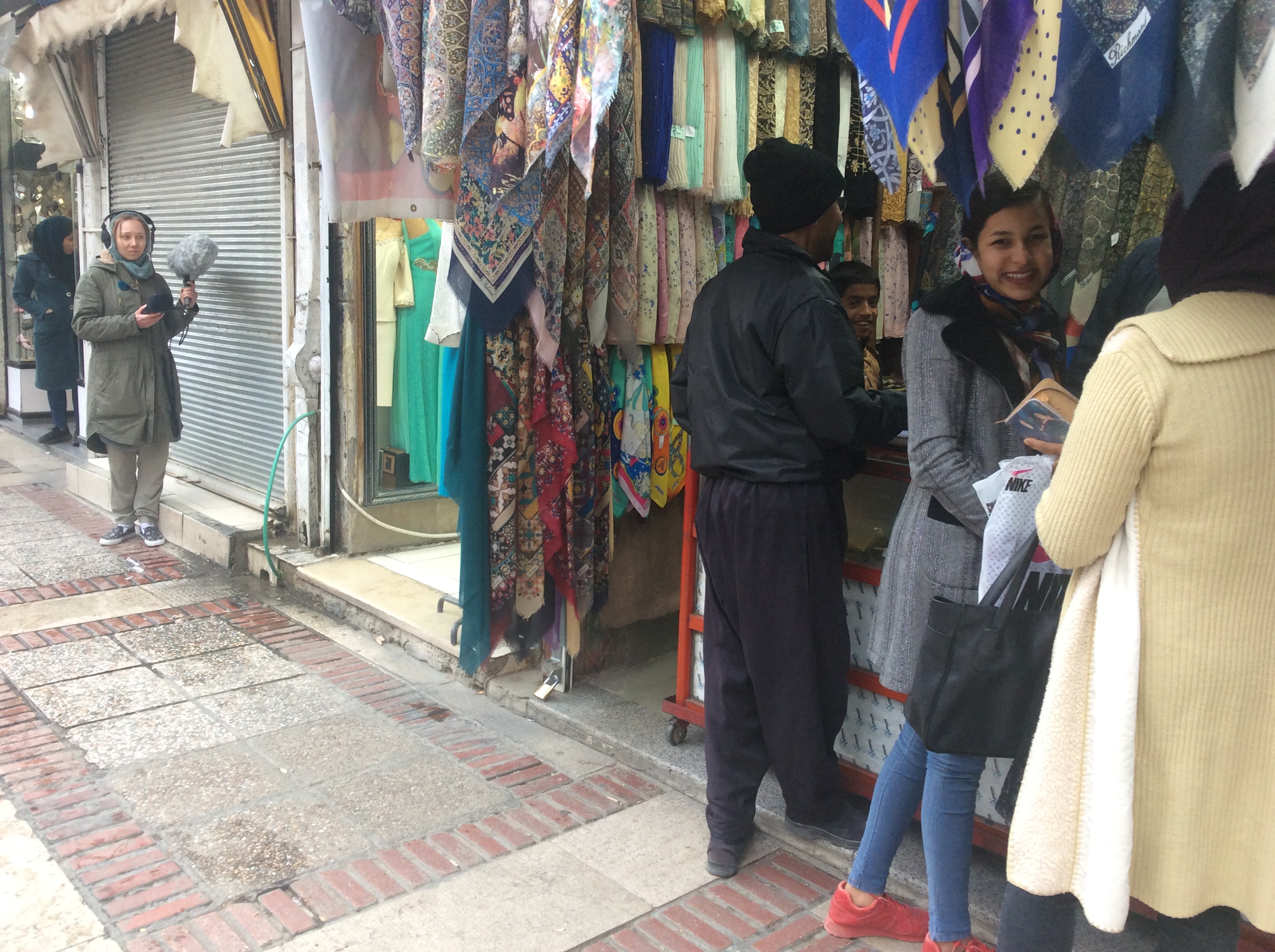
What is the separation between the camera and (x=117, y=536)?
641 centimetres

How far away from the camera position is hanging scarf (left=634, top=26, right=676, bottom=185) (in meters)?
3.62

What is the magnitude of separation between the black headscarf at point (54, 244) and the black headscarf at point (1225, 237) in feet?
30.8

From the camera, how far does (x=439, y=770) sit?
360 centimetres

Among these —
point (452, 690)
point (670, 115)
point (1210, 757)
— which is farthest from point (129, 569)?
point (1210, 757)

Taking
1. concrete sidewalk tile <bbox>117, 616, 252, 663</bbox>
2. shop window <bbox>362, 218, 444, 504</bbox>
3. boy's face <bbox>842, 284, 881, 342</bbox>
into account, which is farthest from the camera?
shop window <bbox>362, 218, 444, 504</bbox>

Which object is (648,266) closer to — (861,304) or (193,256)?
(861,304)

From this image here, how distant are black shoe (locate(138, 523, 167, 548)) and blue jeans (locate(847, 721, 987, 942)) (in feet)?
17.2

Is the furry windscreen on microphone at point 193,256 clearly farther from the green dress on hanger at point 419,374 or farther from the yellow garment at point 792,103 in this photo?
the yellow garment at point 792,103

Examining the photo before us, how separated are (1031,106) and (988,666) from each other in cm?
110

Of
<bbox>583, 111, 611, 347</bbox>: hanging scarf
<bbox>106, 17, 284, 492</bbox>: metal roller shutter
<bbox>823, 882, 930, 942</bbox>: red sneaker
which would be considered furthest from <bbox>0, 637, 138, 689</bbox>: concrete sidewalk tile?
<bbox>823, 882, 930, 942</bbox>: red sneaker

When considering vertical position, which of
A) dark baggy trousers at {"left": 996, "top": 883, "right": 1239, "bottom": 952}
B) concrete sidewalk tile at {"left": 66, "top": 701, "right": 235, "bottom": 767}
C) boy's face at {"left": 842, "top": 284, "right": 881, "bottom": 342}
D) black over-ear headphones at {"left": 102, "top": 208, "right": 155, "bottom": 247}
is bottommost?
concrete sidewalk tile at {"left": 66, "top": 701, "right": 235, "bottom": 767}

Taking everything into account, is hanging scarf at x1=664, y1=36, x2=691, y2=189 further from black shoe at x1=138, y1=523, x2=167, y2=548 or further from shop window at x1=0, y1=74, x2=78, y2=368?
shop window at x1=0, y1=74, x2=78, y2=368

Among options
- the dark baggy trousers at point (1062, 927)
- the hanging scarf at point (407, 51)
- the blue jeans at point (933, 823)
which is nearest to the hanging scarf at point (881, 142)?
the blue jeans at point (933, 823)

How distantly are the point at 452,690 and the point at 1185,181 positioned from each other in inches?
136
